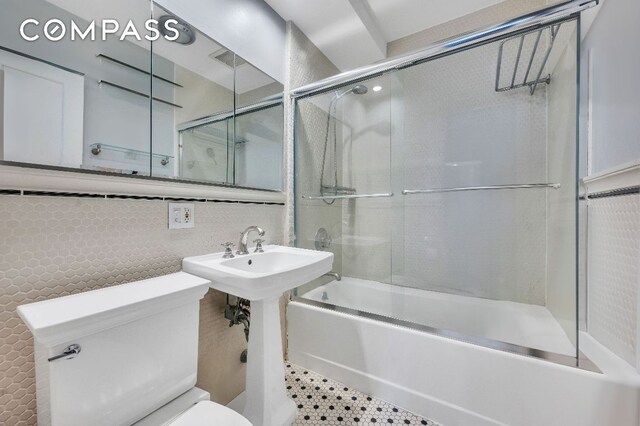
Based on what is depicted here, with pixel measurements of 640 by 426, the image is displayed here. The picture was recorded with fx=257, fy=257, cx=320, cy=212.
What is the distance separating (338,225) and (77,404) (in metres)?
1.67

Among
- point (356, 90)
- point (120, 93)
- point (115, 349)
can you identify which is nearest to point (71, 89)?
point (120, 93)

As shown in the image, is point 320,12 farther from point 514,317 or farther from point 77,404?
point 514,317

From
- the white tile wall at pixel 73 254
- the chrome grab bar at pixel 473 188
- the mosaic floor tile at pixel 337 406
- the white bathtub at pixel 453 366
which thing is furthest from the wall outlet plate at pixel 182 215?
the chrome grab bar at pixel 473 188

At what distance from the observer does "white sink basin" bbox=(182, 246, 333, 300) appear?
2.99 feet

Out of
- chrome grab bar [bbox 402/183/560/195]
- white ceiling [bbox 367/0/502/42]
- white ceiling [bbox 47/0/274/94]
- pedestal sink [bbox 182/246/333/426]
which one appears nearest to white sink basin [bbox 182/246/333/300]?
pedestal sink [bbox 182/246/333/426]

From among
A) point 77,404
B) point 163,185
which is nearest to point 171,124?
point 163,185

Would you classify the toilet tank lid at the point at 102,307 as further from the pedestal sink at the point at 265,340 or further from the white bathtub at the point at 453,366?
the white bathtub at the point at 453,366

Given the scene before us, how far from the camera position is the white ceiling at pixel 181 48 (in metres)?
0.90

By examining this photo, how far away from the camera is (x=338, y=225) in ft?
6.83

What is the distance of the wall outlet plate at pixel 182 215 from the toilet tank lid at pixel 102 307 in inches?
10.1

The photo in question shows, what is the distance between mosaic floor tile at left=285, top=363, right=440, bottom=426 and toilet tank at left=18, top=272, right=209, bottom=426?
0.70 m

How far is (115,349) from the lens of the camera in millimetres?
701

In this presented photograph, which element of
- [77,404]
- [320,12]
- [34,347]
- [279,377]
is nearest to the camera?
[77,404]

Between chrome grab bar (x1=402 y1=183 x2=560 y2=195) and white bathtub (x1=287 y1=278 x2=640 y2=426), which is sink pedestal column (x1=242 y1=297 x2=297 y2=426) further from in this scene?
chrome grab bar (x1=402 y1=183 x2=560 y2=195)
